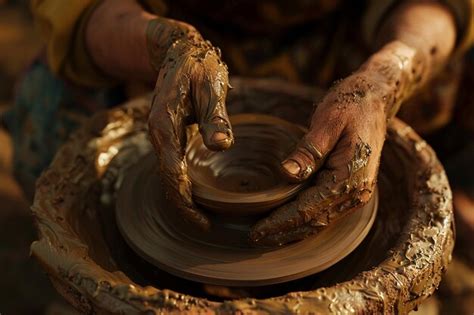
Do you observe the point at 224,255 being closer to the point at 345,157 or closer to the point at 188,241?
the point at 188,241

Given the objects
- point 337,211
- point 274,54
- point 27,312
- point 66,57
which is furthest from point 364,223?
point 27,312

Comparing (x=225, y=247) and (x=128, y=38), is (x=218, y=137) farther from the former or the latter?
(x=128, y=38)

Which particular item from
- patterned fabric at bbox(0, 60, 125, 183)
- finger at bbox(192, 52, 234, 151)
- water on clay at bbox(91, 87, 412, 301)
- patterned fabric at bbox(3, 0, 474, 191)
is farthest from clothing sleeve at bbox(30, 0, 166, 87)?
finger at bbox(192, 52, 234, 151)

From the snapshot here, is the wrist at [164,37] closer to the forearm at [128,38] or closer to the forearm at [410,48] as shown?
the forearm at [128,38]

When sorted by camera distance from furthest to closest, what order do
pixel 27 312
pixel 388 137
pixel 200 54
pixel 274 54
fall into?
1. pixel 27 312
2. pixel 274 54
3. pixel 388 137
4. pixel 200 54

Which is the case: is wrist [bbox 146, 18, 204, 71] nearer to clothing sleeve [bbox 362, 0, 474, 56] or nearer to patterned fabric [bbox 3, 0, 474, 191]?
patterned fabric [bbox 3, 0, 474, 191]

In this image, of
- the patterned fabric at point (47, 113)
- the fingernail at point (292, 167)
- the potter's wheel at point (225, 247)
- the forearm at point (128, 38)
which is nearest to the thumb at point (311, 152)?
the fingernail at point (292, 167)

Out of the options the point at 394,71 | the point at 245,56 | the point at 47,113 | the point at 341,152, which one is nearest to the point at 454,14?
the point at 394,71
